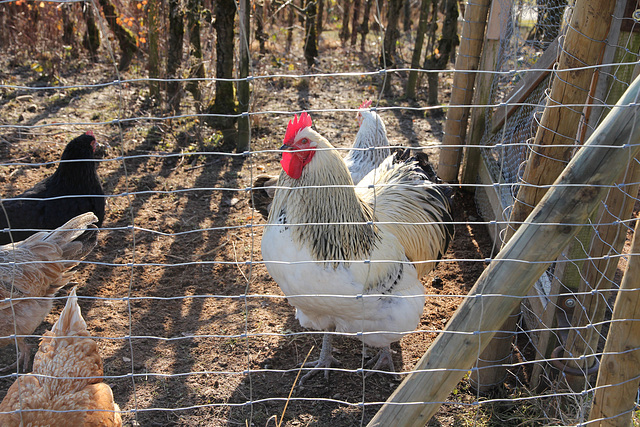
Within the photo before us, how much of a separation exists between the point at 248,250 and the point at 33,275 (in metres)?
2.04

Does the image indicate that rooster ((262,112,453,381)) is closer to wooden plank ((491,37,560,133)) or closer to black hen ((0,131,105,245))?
wooden plank ((491,37,560,133))

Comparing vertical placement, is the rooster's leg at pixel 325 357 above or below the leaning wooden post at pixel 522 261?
below

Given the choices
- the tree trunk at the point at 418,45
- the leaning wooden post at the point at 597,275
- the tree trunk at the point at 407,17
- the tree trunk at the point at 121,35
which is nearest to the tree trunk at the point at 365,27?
the tree trunk at the point at 407,17

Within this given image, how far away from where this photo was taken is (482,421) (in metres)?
3.30

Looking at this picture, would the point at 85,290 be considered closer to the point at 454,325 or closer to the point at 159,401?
the point at 159,401

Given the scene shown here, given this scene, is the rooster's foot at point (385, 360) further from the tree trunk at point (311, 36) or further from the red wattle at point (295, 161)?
the tree trunk at point (311, 36)

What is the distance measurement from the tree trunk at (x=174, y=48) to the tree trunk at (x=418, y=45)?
399 cm

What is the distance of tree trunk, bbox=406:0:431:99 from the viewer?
8633 mm

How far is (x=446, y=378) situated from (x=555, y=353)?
1485mm

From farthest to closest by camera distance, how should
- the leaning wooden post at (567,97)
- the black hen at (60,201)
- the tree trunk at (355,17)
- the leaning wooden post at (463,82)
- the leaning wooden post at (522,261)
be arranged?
the tree trunk at (355,17)
the leaning wooden post at (463,82)
the black hen at (60,201)
the leaning wooden post at (567,97)
the leaning wooden post at (522,261)

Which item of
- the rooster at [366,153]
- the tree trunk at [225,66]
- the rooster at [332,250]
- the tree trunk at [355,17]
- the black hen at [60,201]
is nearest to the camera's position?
the rooster at [332,250]

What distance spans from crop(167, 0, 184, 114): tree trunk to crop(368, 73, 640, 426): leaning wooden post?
6.20 m

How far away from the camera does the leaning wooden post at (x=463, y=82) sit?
545cm

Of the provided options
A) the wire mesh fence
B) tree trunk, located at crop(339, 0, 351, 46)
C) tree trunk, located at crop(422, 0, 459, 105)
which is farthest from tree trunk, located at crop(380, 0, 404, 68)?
tree trunk, located at crop(339, 0, 351, 46)
